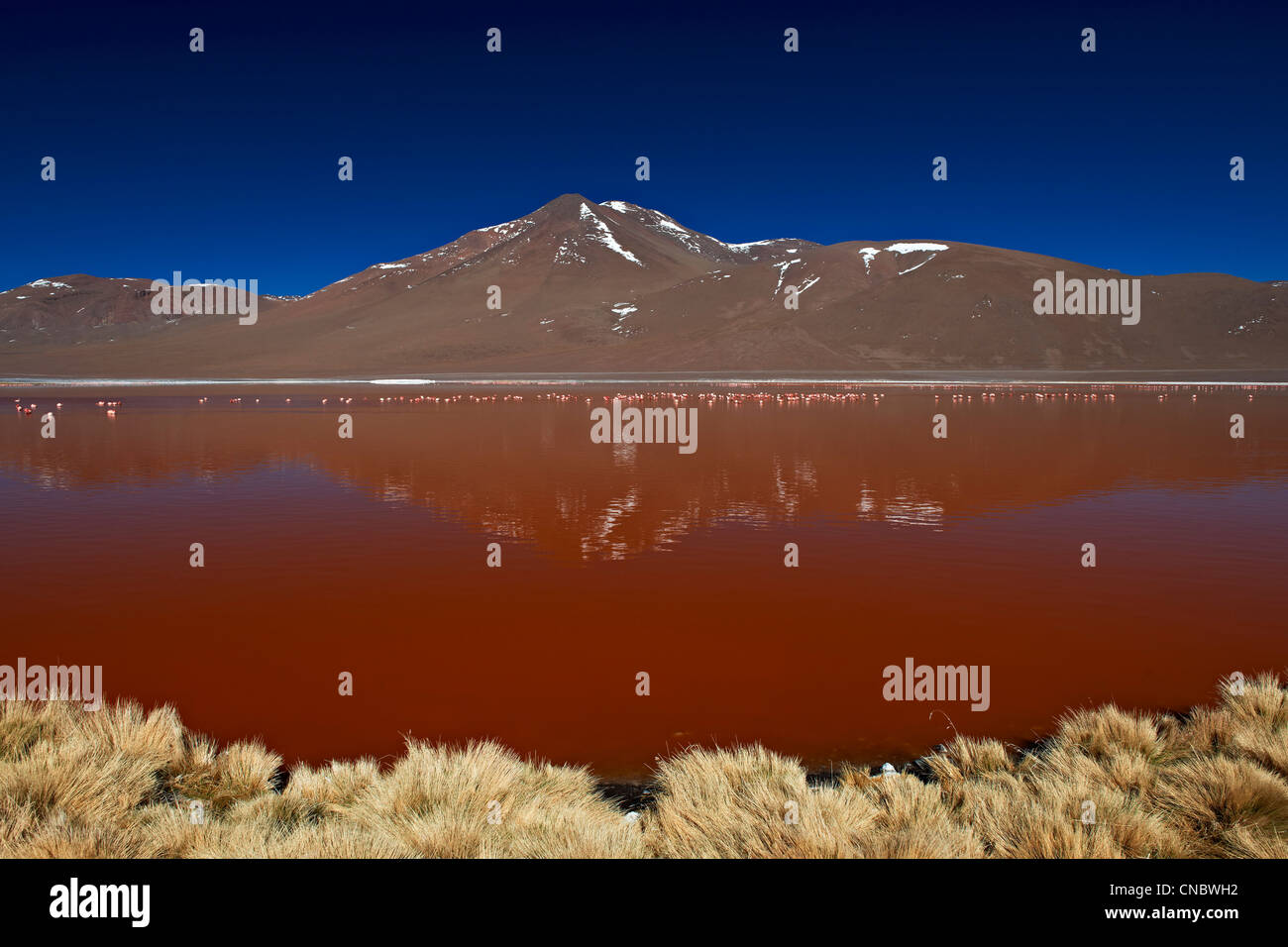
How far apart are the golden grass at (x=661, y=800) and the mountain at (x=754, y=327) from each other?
294 feet

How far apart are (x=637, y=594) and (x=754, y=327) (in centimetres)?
10358

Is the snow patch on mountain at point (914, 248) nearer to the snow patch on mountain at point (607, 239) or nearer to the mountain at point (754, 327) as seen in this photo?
the mountain at point (754, 327)

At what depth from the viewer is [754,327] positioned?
108438 mm

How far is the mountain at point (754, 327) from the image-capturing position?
97.2 metres

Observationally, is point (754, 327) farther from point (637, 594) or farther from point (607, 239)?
point (637, 594)

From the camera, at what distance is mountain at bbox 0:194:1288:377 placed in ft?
319

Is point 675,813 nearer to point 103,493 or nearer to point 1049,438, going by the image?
point 103,493

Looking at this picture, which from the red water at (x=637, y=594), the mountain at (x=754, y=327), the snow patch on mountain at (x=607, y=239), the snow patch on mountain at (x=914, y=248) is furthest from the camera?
the snow patch on mountain at (x=607, y=239)

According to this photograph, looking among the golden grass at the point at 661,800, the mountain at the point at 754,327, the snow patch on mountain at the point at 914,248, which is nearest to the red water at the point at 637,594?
the golden grass at the point at 661,800

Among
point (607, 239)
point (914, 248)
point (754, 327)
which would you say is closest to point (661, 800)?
point (754, 327)

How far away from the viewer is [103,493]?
45.0ft
